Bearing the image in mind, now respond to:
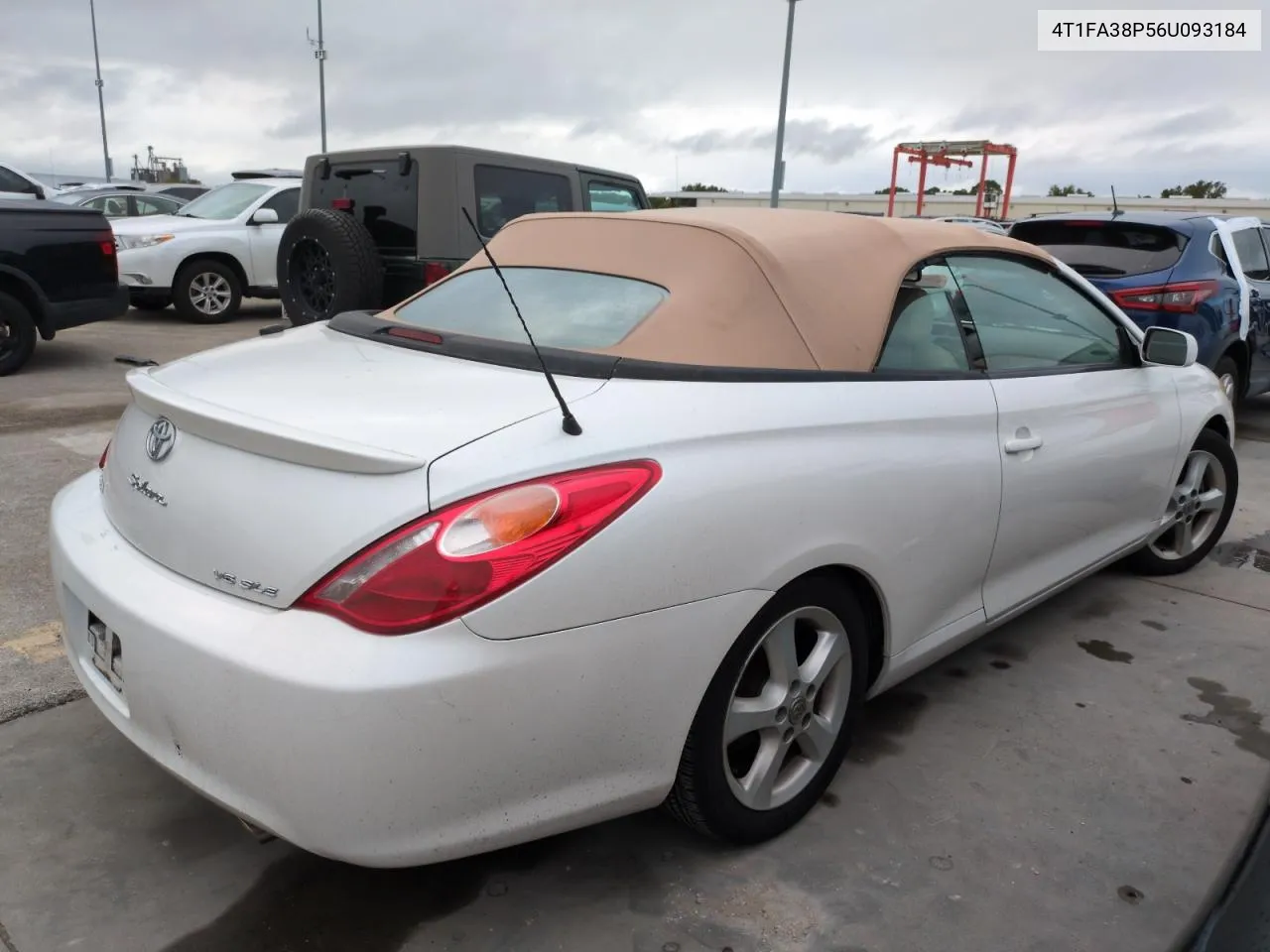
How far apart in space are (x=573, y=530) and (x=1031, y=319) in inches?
85.0

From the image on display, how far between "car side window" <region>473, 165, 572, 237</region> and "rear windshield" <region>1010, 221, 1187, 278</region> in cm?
374

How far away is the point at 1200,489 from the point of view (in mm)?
4270

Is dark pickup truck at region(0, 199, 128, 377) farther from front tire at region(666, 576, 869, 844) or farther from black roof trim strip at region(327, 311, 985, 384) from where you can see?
front tire at region(666, 576, 869, 844)

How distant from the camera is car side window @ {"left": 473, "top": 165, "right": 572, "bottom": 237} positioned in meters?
7.31

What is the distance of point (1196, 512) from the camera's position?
168 inches

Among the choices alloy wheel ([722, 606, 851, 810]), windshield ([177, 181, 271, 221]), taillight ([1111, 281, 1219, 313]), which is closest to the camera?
alloy wheel ([722, 606, 851, 810])

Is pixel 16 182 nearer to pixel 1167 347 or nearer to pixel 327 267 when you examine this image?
pixel 327 267

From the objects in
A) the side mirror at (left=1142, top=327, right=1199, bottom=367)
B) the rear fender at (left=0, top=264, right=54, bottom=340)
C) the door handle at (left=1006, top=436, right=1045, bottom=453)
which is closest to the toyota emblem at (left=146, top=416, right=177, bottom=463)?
the door handle at (left=1006, top=436, right=1045, bottom=453)

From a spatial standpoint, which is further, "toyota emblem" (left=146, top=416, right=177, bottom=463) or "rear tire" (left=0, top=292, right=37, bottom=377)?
"rear tire" (left=0, top=292, right=37, bottom=377)

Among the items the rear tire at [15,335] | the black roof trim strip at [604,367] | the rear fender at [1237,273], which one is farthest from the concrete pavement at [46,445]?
the rear fender at [1237,273]

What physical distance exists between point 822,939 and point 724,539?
2.92ft

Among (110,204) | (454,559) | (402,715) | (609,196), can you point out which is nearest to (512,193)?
(609,196)

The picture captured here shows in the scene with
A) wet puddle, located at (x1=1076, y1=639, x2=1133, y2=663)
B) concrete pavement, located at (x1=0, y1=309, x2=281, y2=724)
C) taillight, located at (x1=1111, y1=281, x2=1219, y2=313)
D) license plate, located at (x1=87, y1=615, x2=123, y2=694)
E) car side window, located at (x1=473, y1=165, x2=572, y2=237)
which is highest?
car side window, located at (x1=473, y1=165, x2=572, y2=237)

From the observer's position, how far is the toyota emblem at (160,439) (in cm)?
212
